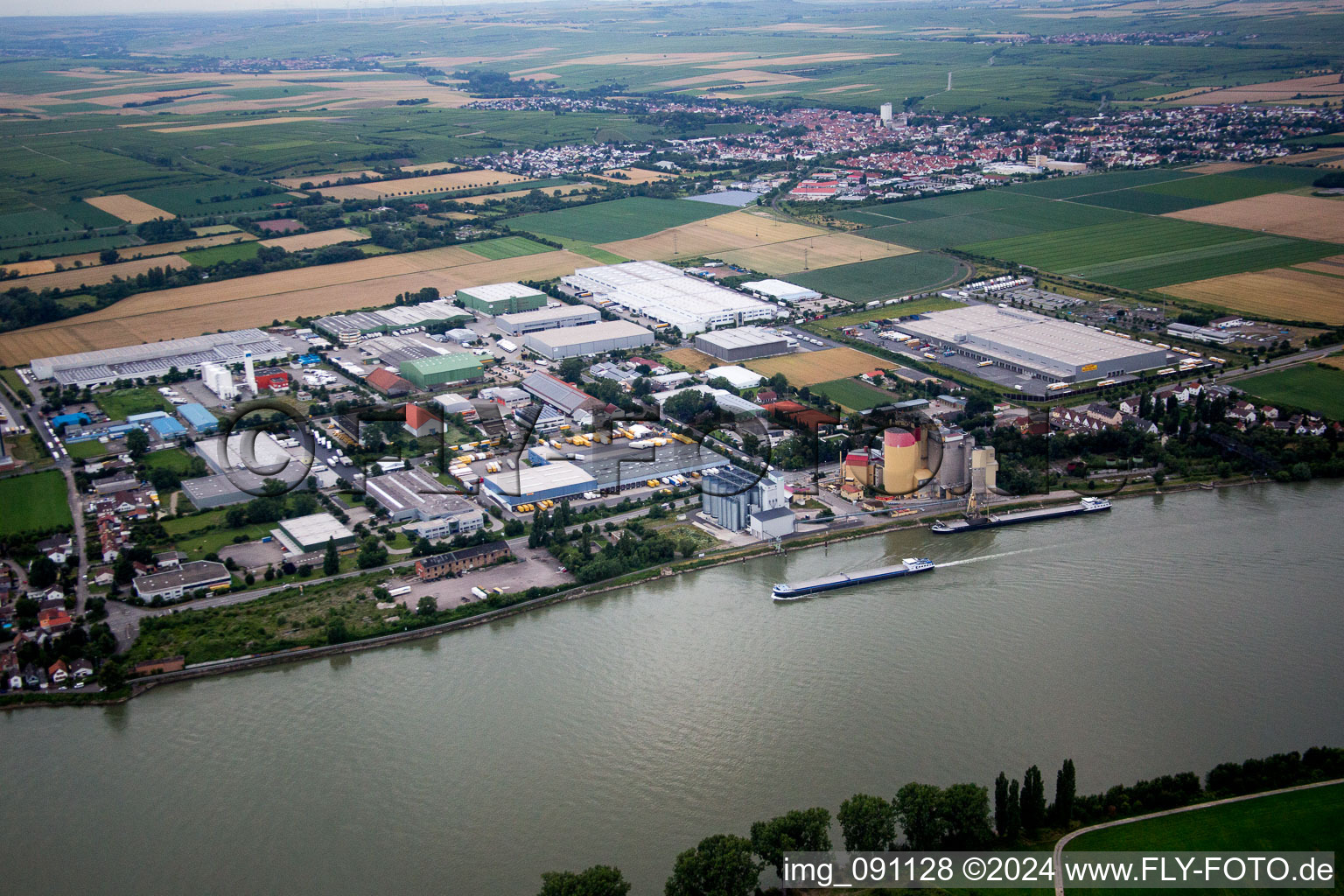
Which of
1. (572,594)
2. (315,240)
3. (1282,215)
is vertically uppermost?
(1282,215)

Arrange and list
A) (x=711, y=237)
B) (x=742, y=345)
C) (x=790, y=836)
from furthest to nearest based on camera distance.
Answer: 1. (x=711, y=237)
2. (x=742, y=345)
3. (x=790, y=836)

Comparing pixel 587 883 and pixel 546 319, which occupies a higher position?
pixel 546 319

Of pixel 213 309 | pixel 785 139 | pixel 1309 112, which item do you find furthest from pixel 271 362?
pixel 1309 112

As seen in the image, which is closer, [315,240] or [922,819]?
[922,819]

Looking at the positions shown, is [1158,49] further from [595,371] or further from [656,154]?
[595,371]

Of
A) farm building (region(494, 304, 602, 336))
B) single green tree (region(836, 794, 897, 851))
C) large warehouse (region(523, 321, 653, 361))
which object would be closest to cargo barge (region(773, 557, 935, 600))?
single green tree (region(836, 794, 897, 851))

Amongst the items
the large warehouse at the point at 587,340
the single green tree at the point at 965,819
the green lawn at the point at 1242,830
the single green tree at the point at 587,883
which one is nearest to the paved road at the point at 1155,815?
the green lawn at the point at 1242,830

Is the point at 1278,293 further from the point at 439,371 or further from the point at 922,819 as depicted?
the point at 922,819

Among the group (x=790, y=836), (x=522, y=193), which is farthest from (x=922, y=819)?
(x=522, y=193)
